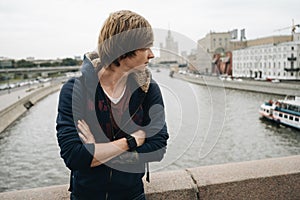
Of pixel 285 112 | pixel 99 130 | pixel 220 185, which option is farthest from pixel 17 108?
pixel 99 130

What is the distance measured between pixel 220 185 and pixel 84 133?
60cm

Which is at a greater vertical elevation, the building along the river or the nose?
the building along the river

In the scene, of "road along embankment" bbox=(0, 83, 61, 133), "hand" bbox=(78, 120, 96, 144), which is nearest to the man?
"hand" bbox=(78, 120, 96, 144)

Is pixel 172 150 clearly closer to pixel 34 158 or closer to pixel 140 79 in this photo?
pixel 140 79

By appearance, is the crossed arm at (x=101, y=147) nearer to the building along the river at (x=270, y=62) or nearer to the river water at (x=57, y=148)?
the river water at (x=57, y=148)

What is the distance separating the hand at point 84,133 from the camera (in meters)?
0.64

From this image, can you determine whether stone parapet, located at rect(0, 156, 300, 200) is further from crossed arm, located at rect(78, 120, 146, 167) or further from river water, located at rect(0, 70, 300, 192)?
river water, located at rect(0, 70, 300, 192)

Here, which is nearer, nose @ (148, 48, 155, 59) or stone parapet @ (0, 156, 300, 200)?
nose @ (148, 48, 155, 59)

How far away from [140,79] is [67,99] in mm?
173

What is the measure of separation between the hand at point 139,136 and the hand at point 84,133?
A: 10 cm

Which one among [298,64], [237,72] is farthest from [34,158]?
[237,72]

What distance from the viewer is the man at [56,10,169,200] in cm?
63

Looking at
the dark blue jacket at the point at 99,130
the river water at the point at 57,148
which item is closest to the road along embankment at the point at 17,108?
the river water at the point at 57,148

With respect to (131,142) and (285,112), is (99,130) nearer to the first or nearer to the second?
(131,142)
